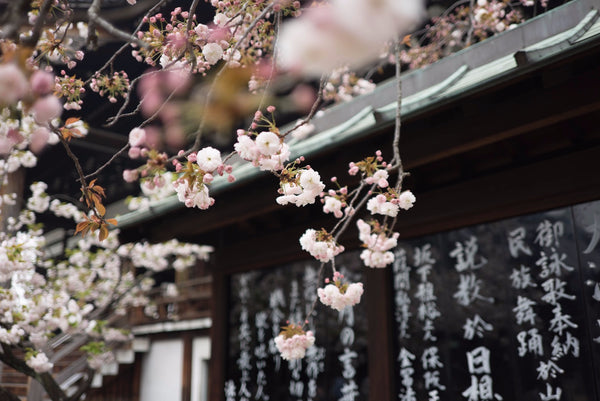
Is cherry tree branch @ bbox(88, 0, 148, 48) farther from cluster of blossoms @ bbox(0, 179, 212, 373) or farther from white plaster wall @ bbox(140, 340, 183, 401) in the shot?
white plaster wall @ bbox(140, 340, 183, 401)

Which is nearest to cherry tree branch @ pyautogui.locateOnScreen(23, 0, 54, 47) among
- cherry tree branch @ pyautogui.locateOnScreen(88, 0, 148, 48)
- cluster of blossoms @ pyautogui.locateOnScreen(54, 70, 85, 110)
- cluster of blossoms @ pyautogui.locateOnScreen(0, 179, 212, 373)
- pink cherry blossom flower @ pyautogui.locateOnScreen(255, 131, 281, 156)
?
cherry tree branch @ pyautogui.locateOnScreen(88, 0, 148, 48)

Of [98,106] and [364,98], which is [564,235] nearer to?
[364,98]

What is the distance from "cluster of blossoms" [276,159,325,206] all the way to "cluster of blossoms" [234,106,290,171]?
9 cm

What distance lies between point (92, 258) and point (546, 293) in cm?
778

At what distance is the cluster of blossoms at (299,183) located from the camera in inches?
90.0

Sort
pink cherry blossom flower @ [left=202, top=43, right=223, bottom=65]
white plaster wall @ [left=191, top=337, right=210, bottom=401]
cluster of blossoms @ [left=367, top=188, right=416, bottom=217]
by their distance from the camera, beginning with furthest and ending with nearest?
white plaster wall @ [left=191, top=337, right=210, bottom=401]
cluster of blossoms @ [left=367, top=188, right=416, bottom=217]
pink cherry blossom flower @ [left=202, top=43, right=223, bottom=65]

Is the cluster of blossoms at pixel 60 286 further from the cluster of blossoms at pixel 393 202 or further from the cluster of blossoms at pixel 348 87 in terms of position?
the cluster of blossoms at pixel 393 202

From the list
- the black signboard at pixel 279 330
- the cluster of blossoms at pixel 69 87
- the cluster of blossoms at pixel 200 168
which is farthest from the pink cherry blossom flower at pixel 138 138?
the black signboard at pixel 279 330

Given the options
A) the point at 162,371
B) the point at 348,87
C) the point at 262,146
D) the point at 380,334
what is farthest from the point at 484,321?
the point at 162,371

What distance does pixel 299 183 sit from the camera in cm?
237

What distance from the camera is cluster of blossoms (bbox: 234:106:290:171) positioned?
1.96 meters

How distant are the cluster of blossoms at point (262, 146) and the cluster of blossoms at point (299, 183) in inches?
A: 3.6

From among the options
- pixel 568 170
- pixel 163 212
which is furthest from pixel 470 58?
pixel 163 212

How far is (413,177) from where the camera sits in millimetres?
4449
